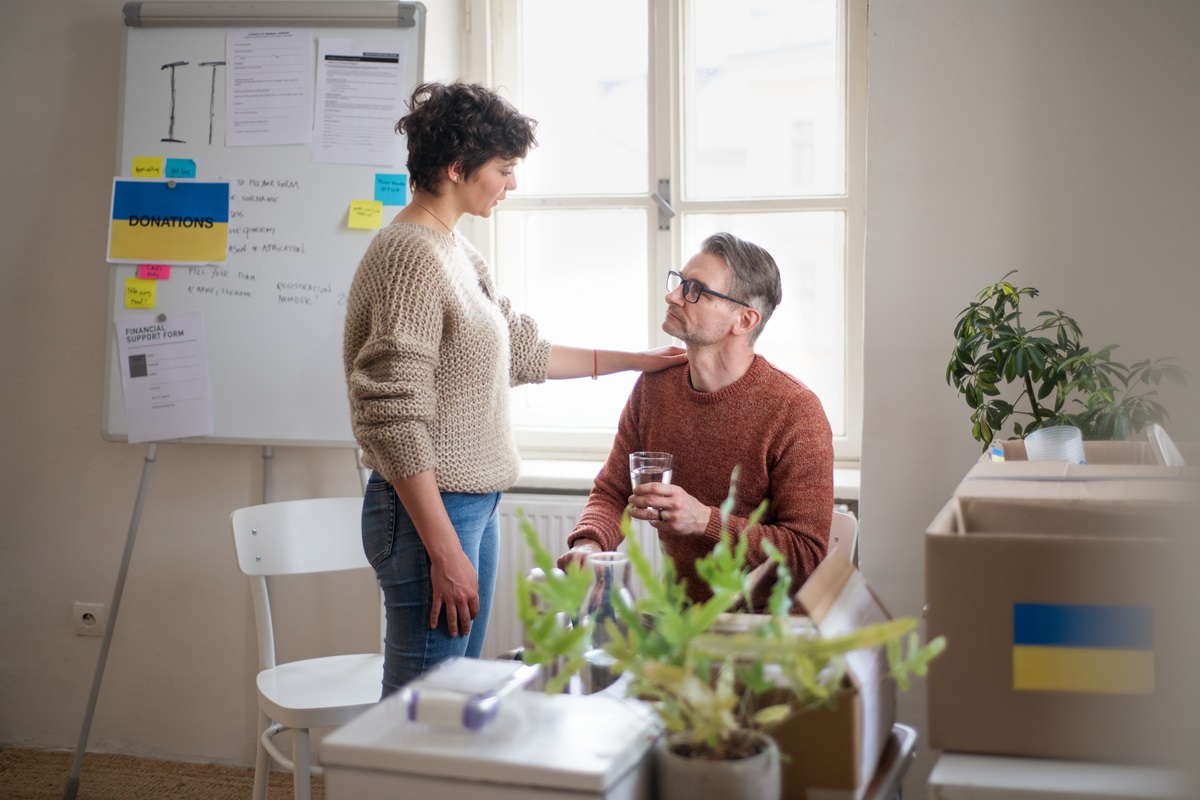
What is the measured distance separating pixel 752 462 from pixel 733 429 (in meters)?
0.07

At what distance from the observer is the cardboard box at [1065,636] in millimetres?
929

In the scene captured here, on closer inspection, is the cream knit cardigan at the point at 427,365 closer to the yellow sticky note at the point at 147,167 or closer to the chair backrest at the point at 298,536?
the chair backrest at the point at 298,536

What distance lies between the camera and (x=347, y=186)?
8.39ft

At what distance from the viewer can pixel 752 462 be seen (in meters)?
1.89

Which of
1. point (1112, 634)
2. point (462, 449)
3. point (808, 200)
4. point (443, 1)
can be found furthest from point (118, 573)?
point (1112, 634)

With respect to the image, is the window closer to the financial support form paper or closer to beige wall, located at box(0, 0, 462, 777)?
beige wall, located at box(0, 0, 462, 777)

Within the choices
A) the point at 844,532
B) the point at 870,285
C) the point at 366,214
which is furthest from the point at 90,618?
the point at 870,285

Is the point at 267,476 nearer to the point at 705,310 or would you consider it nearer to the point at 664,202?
the point at 664,202

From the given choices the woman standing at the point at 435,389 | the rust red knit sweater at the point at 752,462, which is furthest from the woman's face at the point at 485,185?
the rust red knit sweater at the point at 752,462

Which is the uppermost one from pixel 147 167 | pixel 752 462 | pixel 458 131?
pixel 147 167

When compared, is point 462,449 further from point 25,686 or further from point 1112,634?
point 25,686

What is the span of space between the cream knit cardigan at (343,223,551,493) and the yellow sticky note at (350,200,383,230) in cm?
67

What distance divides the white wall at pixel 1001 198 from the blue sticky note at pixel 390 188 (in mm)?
1056

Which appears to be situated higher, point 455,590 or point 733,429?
point 733,429
